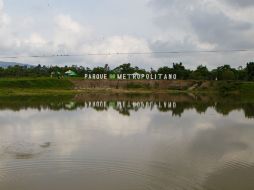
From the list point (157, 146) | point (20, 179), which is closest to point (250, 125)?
point (157, 146)

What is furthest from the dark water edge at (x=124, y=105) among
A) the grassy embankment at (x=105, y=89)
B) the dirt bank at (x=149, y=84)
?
the dirt bank at (x=149, y=84)

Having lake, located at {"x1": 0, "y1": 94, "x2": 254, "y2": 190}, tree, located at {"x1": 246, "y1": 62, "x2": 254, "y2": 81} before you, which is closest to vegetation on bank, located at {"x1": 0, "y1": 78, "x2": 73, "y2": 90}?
lake, located at {"x1": 0, "y1": 94, "x2": 254, "y2": 190}

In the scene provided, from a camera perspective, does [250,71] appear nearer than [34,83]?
No

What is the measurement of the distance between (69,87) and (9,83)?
37.3ft

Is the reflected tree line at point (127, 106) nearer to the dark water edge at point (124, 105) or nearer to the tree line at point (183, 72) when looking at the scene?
the dark water edge at point (124, 105)

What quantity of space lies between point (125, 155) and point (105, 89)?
58168 millimetres

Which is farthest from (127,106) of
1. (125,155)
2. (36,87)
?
(36,87)

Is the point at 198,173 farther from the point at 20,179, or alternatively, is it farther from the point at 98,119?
the point at 98,119

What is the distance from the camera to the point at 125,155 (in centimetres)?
1641

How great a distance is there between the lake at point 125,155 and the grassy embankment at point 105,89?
38355mm

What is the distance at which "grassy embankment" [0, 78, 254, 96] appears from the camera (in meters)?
65.1

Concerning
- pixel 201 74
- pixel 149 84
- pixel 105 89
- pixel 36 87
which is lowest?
pixel 105 89

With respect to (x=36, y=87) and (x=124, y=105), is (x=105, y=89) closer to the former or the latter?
(x=36, y=87)

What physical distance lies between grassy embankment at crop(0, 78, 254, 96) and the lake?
3836 cm
